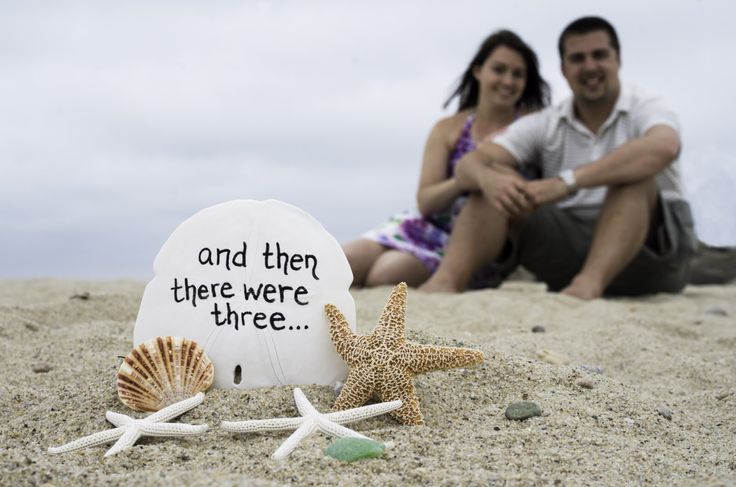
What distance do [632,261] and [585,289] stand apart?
0.97 m

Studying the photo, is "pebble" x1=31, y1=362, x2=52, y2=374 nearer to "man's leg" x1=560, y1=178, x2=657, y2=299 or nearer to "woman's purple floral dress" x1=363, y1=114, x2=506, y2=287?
"man's leg" x1=560, y1=178, x2=657, y2=299

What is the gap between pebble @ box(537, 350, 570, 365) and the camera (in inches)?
115

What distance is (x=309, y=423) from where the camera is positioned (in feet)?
6.44

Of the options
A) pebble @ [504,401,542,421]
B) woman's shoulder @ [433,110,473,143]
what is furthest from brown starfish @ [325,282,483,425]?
woman's shoulder @ [433,110,473,143]

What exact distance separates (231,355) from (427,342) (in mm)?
755

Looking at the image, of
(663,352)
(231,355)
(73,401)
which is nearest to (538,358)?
(663,352)

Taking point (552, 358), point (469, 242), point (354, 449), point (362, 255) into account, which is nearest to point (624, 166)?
point (469, 242)

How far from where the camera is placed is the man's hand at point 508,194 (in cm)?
508

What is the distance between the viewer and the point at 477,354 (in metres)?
2.19

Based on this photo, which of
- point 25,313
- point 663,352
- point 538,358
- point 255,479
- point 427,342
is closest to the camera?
point 255,479

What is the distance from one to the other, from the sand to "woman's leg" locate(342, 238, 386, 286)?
7.97 feet

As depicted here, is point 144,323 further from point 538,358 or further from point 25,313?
point 25,313

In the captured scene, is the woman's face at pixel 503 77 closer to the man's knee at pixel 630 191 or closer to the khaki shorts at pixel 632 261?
the khaki shorts at pixel 632 261

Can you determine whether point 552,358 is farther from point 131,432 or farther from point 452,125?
point 452,125
